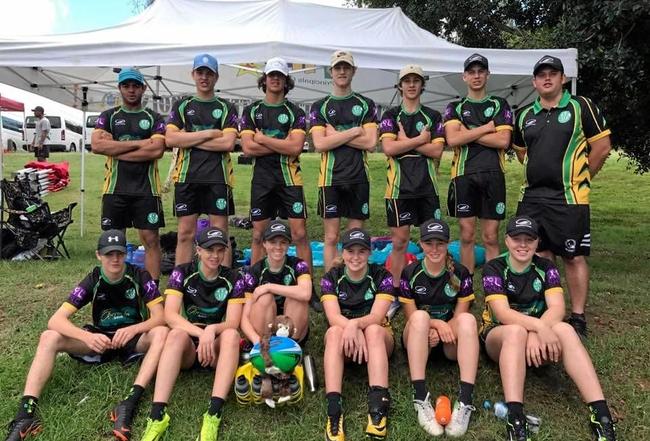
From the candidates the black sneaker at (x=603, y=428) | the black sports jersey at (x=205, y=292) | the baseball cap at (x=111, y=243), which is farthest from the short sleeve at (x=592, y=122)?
the baseball cap at (x=111, y=243)

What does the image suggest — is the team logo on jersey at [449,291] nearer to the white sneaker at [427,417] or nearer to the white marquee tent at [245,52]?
the white sneaker at [427,417]

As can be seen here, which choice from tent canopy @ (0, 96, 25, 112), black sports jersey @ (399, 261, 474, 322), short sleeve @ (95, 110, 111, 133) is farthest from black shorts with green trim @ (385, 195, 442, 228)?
tent canopy @ (0, 96, 25, 112)

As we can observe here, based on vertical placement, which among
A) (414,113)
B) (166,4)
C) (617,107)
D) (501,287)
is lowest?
(501,287)

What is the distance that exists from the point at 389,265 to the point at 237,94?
5703 millimetres

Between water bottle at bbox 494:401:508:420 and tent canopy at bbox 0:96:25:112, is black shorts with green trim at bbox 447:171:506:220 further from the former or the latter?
tent canopy at bbox 0:96:25:112

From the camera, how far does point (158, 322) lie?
3.45m

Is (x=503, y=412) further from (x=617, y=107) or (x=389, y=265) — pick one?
(x=617, y=107)

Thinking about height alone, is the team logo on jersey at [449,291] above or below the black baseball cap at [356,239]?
below

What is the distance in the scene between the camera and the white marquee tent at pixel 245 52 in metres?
4.97

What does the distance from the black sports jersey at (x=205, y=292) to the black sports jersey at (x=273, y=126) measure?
1276mm

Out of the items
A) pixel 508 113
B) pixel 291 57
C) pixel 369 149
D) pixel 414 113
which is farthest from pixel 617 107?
pixel 291 57

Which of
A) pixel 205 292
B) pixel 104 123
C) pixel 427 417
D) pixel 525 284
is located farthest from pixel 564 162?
pixel 104 123

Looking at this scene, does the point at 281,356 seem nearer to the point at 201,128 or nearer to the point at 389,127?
the point at 389,127

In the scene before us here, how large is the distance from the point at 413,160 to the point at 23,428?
11.0ft
